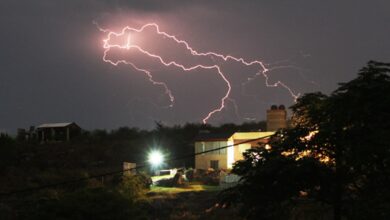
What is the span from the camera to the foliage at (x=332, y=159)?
11.1m

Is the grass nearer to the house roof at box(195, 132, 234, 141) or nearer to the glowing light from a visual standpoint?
the house roof at box(195, 132, 234, 141)

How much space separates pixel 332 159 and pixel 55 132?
53.4m

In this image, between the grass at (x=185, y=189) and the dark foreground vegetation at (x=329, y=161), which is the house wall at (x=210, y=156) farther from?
the dark foreground vegetation at (x=329, y=161)

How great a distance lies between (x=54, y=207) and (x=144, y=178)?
1174cm

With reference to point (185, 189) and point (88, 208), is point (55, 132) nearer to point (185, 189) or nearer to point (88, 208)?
point (185, 189)

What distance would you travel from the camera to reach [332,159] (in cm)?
1216

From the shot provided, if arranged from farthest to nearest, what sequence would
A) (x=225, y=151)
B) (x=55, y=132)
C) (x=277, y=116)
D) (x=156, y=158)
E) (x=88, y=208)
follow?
(x=55, y=132), (x=156, y=158), (x=225, y=151), (x=277, y=116), (x=88, y=208)

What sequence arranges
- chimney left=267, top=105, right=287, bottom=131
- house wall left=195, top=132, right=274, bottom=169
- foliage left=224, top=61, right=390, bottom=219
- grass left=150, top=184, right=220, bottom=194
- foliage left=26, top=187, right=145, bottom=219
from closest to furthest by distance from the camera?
foliage left=224, top=61, right=390, bottom=219 → foliage left=26, top=187, right=145, bottom=219 → grass left=150, top=184, right=220, bottom=194 → chimney left=267, top=105, right=287, bottom=131 → house wall left=195, top=132, right=274, bottom=169

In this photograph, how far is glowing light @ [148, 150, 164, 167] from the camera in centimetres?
4475

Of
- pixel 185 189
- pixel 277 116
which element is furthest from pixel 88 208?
pixel 277 116

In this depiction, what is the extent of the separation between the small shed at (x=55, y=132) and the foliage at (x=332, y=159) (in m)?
50.7

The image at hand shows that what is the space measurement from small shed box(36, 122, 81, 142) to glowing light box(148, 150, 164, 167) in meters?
16.0

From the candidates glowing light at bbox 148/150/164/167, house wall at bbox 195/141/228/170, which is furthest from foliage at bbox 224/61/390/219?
glowing light at bbox 148/150/164/167

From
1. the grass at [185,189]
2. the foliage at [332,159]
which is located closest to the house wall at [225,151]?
the grass at [185,189]
